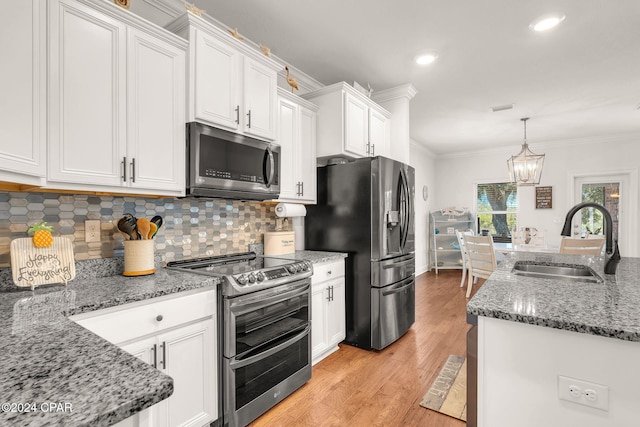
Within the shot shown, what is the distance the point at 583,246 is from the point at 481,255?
1203 millimetres

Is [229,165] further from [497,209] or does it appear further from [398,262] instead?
[497,209]

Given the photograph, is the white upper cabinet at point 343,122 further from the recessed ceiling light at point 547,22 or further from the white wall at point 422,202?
the white wall at point 422,202

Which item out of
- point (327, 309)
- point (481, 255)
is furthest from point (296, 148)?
point (481, 255)

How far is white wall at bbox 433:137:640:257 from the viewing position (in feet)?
18.2

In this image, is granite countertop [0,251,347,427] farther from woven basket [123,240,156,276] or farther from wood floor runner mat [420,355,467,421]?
wood floor runner mat [420,355,467,421]

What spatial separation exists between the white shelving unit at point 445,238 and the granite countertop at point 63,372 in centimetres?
633

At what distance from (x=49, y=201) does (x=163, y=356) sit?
3.26ft

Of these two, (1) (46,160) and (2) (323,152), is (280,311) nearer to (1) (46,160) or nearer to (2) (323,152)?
(1) (46,160)

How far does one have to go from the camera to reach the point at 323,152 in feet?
10.1

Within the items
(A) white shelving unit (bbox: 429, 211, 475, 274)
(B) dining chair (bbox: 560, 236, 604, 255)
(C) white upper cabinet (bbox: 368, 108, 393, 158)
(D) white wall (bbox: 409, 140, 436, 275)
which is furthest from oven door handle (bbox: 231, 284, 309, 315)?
(A) white shelving unit (bbox: 429, 211, 475, 274)

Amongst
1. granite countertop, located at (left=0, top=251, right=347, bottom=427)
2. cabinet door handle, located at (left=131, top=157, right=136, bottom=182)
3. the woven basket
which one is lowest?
granite countertop, located at (left=0, top=251, right=347, bottom=427)

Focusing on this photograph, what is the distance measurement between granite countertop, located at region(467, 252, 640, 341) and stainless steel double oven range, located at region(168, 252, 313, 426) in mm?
1169

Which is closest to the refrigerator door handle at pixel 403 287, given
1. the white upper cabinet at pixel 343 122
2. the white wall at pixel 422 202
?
the white upper cabinet at pixel 343 122

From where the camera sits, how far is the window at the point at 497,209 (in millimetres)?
6680
